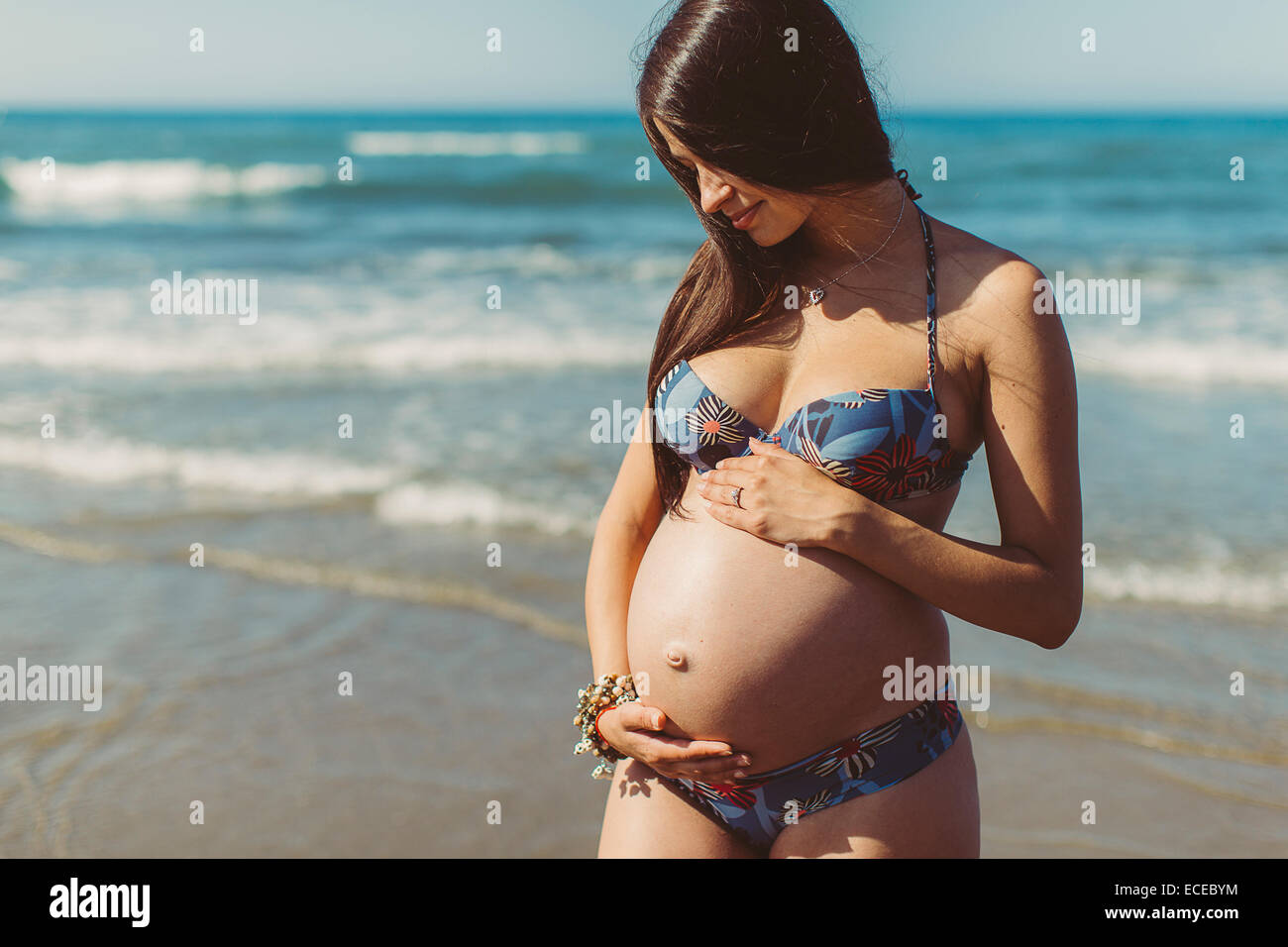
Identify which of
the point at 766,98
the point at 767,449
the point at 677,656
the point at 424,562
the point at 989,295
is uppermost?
the point at 766,98

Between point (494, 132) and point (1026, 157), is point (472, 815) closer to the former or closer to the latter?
point (1026, 157)

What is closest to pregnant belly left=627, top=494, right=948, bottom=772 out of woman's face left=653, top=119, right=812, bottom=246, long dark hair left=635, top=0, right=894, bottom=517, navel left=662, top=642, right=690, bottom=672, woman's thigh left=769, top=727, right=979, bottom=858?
navel left=662, top=642, right=690, bottom=672

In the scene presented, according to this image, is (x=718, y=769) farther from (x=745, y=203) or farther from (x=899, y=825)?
(x=745, y=203)

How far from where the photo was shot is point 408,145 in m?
43.8

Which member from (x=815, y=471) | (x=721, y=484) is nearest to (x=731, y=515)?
(x=721, y=484)

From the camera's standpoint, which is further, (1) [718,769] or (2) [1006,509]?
(1) [718,769]

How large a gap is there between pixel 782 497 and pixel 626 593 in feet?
1.84

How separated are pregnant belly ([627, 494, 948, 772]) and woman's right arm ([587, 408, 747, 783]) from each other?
0.22 feet

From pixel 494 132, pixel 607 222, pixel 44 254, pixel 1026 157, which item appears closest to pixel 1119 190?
pixel 1026 157

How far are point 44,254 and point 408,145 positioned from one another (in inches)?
1141

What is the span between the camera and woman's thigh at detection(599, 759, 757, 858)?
1.97 metres

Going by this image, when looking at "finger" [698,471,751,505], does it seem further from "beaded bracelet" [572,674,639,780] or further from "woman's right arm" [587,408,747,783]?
"beaded bracelet" [572,674,639,780]

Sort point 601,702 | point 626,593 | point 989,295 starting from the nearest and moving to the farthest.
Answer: point 989,295, point 601,702, point 626,593

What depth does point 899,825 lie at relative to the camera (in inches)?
73.0
